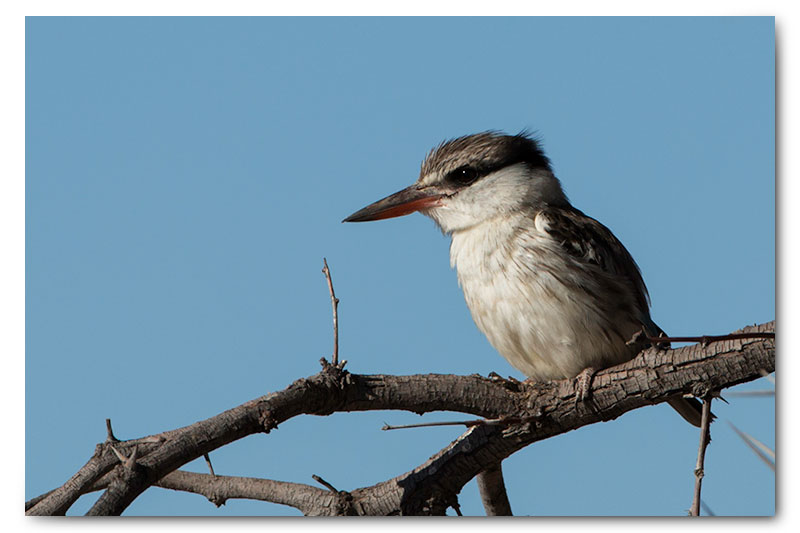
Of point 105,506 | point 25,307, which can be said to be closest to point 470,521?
point 105,506

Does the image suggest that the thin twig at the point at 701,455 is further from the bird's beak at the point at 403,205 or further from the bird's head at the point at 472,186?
the bird's beak at the point at 403,205

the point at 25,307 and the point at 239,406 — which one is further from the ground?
the point at 25,307

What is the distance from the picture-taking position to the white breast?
2.70m

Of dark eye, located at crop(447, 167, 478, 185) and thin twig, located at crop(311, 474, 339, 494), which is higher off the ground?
dark eye, located at crop(447, 167, 478, 185)

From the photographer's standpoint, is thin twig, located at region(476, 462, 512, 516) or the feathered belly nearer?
the feathered belly

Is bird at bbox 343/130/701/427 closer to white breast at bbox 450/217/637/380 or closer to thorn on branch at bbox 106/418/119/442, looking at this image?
white breast at bbox 450/217/637/380

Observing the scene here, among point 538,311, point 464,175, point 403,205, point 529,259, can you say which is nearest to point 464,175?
point 464,175

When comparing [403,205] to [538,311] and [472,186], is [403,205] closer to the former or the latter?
[472,186]

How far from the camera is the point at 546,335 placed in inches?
107

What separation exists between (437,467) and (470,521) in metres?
0.30

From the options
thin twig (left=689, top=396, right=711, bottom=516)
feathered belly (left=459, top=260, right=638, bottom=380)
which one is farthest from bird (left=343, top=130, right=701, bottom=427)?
thin twig (left=689, top=396, right=711, bottom=516)

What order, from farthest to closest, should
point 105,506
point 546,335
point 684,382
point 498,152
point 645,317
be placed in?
point 498,152 → point 645,317 → point 546,335 → point 684,382 → point 105,506

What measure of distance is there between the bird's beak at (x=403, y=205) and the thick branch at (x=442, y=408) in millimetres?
751

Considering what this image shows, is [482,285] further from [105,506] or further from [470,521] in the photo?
[105,506]
